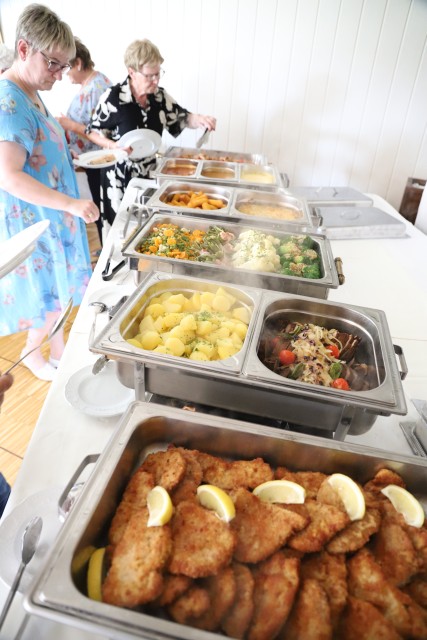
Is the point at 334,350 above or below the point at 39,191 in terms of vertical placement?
below

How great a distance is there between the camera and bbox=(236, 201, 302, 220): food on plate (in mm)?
2758

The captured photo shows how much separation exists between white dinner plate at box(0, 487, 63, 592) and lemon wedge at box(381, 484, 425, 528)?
0.84 m

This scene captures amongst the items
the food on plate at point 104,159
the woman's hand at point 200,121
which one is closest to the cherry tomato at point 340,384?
the food on plate at point 104,159

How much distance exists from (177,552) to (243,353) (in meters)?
0.60

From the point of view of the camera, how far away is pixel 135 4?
4129 millimetres

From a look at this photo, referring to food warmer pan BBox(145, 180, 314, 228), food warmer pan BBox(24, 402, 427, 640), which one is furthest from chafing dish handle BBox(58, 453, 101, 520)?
food warmer pan BBox(145, 180, 314, 228)

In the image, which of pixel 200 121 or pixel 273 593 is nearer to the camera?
pixel 273 593

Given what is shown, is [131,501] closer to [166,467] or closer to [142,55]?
[166,467]

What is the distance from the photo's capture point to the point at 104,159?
122 inches

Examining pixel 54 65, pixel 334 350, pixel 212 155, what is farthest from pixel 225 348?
pixel 212 155

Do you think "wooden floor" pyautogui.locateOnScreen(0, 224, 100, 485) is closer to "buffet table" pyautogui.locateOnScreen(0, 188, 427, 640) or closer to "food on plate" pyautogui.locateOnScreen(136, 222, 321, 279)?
"buffet table" pyautogui.locateOnScreen(0, 188, 427, 640)

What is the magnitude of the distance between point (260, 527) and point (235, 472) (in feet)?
0.54

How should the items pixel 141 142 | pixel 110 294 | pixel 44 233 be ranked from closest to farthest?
pixel 110 294 → pixel 44 233 → pixel 141 142

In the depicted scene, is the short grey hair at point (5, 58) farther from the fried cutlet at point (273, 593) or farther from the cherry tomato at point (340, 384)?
the fried cutlet at point (273, 593)
